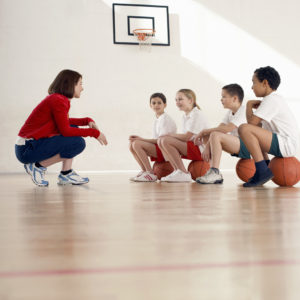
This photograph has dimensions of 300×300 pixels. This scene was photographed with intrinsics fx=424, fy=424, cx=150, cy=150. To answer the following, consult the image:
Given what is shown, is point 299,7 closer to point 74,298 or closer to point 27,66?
point 27,66

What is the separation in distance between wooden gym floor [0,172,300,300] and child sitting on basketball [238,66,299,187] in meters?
1.05

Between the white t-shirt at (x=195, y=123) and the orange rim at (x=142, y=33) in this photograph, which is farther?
the orange rim at (x=142, y=33)

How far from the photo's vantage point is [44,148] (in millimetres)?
2744

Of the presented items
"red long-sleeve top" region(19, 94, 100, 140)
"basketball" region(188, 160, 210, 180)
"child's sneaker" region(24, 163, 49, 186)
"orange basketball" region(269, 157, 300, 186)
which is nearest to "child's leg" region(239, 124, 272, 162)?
"orange basketball" region(269, 157, 300, 186)

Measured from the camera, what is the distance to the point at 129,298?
555mm

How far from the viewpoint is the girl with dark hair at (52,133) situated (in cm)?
274

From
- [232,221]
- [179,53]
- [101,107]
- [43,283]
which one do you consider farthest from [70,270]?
[179,53]

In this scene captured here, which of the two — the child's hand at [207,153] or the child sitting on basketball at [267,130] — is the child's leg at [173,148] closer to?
the child's hand at [207,153]

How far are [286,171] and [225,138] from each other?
0.47m

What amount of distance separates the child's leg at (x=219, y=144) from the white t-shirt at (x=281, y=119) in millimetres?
310

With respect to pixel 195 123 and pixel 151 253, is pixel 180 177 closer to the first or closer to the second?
pixel 195 123

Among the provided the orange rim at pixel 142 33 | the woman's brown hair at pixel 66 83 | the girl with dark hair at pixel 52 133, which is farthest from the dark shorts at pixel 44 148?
the orange rim at pixel 142 33

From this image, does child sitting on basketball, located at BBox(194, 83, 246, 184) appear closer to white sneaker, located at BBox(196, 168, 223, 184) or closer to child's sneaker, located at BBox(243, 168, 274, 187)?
white sneaker, located at BBox(196, 168, 223, 184)

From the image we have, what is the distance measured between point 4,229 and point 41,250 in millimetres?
315
